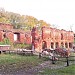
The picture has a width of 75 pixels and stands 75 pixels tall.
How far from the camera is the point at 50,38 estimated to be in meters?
55.9

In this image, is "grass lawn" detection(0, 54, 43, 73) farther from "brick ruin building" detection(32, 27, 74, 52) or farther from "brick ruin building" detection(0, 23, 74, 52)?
"brick ruin building" detection(0, 23, 74, 52)

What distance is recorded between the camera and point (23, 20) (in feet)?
313

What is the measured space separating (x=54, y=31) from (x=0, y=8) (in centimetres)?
4681

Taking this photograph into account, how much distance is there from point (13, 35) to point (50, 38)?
8.15 meters

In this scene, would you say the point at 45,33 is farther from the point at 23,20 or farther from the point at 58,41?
the point at 23,20

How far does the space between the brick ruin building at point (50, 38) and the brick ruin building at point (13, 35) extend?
4.96 meters

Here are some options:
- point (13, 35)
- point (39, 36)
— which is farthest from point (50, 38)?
point (13, 35)

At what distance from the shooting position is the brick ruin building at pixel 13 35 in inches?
2093

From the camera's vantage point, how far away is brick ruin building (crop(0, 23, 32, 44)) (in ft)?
174

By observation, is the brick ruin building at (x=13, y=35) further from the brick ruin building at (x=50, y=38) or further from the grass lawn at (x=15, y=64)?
the grass lawn at (x=15, y=64)

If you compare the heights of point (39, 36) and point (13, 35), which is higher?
point (13, 35)

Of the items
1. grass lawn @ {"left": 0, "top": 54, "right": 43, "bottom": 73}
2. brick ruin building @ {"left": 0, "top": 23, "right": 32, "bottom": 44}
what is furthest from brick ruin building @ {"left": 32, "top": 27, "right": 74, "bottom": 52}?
grass lawn @ {"left": 0, "top": 54, "right": 43, "bottom": 73}

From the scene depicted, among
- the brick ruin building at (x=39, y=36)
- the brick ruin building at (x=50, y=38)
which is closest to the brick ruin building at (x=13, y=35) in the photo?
the brick ruin building at (x=39, y=36)

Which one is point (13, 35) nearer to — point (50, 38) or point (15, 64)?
point (50, 38)
